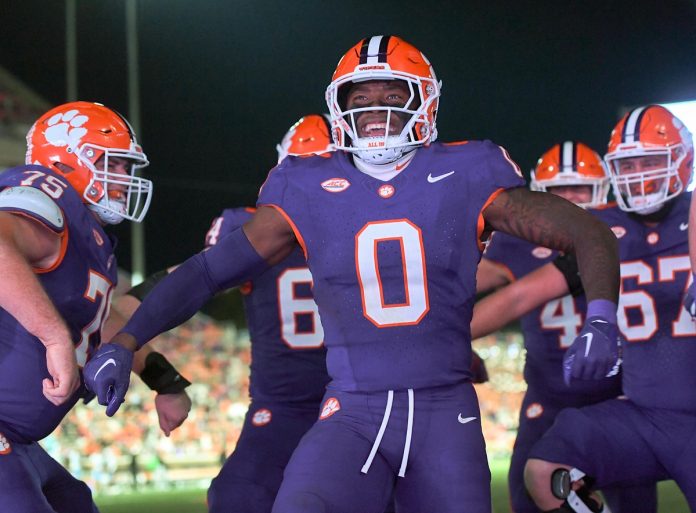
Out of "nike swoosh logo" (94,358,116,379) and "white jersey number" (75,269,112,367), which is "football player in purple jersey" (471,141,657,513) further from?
"nike swoosh logo" (94,358,116,379)

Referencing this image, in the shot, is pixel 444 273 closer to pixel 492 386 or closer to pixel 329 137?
pixel 329 137

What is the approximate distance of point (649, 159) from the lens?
179 inches

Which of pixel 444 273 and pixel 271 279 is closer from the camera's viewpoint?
pixel 444 273

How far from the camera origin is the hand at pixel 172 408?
3.76m

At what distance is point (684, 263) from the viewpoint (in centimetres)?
416

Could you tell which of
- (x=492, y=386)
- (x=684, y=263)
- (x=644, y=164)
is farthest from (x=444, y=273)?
(x=492, y=386)

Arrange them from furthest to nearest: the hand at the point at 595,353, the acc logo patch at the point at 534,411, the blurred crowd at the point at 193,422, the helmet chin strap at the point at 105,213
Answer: the blurred crowd at the point at 193,422 < the acc logo patch at the point at 534,411 < the helmet chin strap at the point at 105,213 < the hand at the point at 595,353

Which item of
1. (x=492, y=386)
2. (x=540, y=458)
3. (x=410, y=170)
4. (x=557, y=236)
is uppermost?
(x=410, y=170)

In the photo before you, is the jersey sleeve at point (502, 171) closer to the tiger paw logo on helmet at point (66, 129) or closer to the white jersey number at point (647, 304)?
the white jersey number at point (647, 304)

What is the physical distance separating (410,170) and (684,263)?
5.01ft

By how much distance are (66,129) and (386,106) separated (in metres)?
1.17

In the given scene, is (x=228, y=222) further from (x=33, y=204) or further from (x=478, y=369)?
(x=33, y=204)

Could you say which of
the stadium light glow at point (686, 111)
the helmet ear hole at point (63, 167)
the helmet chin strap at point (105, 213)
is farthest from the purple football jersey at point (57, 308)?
the stadium light glow at point (686, 111)

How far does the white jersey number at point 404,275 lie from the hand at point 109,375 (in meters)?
0.67
